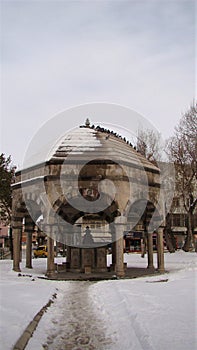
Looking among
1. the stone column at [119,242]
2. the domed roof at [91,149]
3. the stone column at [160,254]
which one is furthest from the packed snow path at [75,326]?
the stone column at [160,254]

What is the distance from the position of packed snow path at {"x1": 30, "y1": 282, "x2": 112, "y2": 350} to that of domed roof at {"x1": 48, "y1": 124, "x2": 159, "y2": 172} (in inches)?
293

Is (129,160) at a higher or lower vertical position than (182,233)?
higher

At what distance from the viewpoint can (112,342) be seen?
7055mm

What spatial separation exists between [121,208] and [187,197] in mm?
15807

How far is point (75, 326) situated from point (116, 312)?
140 centimetres

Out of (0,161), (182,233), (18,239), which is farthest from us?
(182,233)

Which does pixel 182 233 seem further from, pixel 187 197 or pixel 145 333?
pixel 145 333

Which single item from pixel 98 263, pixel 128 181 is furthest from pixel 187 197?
pixel 128 181

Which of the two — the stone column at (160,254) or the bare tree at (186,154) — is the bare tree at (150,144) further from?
the stone column at (160,254)

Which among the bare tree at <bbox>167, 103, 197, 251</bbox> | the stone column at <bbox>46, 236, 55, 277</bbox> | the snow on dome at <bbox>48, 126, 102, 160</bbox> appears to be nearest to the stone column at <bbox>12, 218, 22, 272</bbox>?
the stone column at <bbox>46, 236, 55, 277</bbox>

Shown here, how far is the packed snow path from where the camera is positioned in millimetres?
7074

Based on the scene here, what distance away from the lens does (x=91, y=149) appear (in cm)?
1864

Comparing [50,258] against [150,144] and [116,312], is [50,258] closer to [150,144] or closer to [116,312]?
→ [116,312]

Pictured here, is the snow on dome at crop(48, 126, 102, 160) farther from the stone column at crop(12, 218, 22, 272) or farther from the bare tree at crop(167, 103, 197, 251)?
the bare tree at crop(167, 103, 197, 251)
